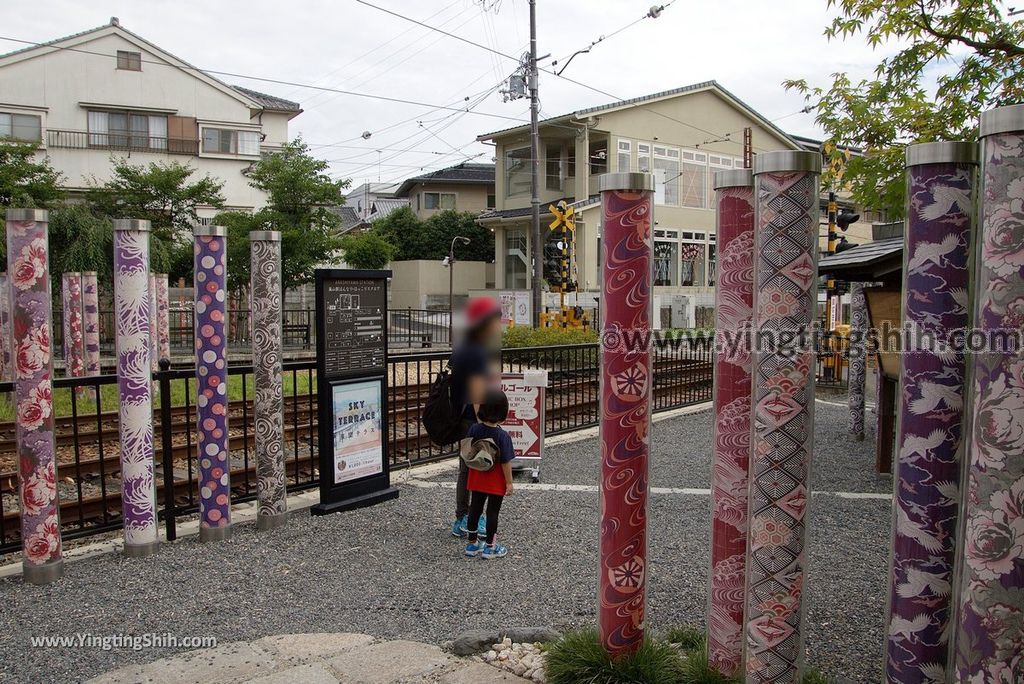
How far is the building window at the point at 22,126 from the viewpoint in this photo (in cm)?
3072

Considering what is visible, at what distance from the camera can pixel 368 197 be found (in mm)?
67875

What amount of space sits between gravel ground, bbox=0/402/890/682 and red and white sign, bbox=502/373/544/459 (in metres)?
1.02

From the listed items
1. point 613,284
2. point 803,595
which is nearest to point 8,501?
point 613,284

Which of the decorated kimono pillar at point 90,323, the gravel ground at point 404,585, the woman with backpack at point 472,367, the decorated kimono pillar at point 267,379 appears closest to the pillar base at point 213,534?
the gravel ground at point 404,585

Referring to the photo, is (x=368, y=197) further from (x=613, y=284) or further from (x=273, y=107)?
(x=613, y=284)

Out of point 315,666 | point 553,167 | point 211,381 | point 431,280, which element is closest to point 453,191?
point 431,280

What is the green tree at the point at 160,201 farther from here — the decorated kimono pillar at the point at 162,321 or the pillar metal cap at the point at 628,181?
the pillar metal cap at the point at 628,181

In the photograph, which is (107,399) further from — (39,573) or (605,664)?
(605,664)

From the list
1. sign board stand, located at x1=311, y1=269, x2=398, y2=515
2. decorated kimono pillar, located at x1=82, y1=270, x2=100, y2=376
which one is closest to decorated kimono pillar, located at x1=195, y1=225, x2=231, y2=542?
sign board stand, located at x1=311, y1=269, x2=398, y2=515

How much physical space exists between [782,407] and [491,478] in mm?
3004

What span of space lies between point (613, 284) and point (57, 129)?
34.9m

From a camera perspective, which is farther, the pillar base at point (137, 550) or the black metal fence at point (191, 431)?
the black metal fence at point (191, 431)

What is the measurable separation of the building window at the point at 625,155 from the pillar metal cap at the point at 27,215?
26.5m

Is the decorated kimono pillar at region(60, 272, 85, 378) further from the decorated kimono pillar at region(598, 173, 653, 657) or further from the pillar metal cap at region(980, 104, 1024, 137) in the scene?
the pillar metal cap at region(980, 104, 1024, 137)
